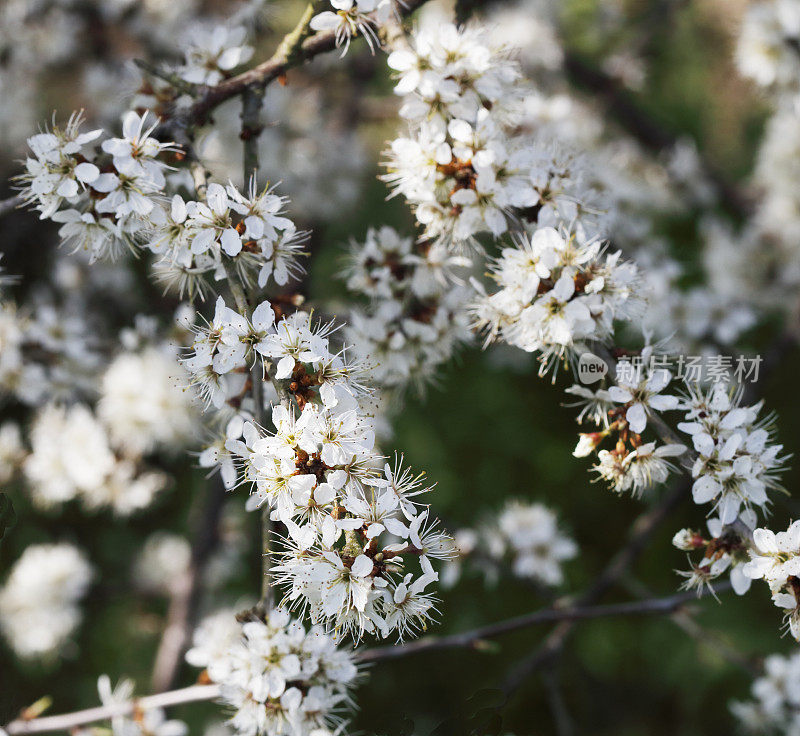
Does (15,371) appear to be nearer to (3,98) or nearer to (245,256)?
(245,256)

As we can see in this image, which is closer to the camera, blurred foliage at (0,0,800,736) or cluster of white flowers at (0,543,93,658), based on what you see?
cluster of white flowers at (0,543,93,658)

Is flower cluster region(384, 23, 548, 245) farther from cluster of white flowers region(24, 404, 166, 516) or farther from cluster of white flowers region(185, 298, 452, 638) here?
cluster of white flowers region(24, 404, 166, 516)

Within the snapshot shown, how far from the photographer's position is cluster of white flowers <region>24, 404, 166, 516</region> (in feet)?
9.29

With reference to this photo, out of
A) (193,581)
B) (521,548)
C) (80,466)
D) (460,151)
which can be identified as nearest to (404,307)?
(460,151)

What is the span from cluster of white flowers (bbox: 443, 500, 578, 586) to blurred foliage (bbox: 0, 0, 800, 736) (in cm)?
43

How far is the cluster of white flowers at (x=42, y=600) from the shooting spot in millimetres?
3148

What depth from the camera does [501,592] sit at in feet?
→ 11.6

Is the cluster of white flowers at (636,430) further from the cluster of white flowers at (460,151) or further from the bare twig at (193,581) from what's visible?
the bare twig at (193,581)

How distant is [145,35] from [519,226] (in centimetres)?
295

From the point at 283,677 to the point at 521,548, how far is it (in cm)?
143

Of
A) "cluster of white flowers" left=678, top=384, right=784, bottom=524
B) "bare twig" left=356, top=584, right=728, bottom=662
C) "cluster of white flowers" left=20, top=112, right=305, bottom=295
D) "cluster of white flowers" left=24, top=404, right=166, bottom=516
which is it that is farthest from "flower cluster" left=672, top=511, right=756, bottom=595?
"cluster of white flowers" left=24, top=404, right=166, bottom=516

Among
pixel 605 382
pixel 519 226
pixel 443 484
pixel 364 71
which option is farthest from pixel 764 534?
pixel 364 71

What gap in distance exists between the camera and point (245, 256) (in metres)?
1.54

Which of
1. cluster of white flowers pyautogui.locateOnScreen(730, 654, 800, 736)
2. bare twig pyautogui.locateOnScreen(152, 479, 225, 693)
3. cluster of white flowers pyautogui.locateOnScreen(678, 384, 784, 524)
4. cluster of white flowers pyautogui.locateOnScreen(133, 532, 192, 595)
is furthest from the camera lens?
cluster of white flowers pyautogui.locateOnScreen(133, 532, 192, 595)
